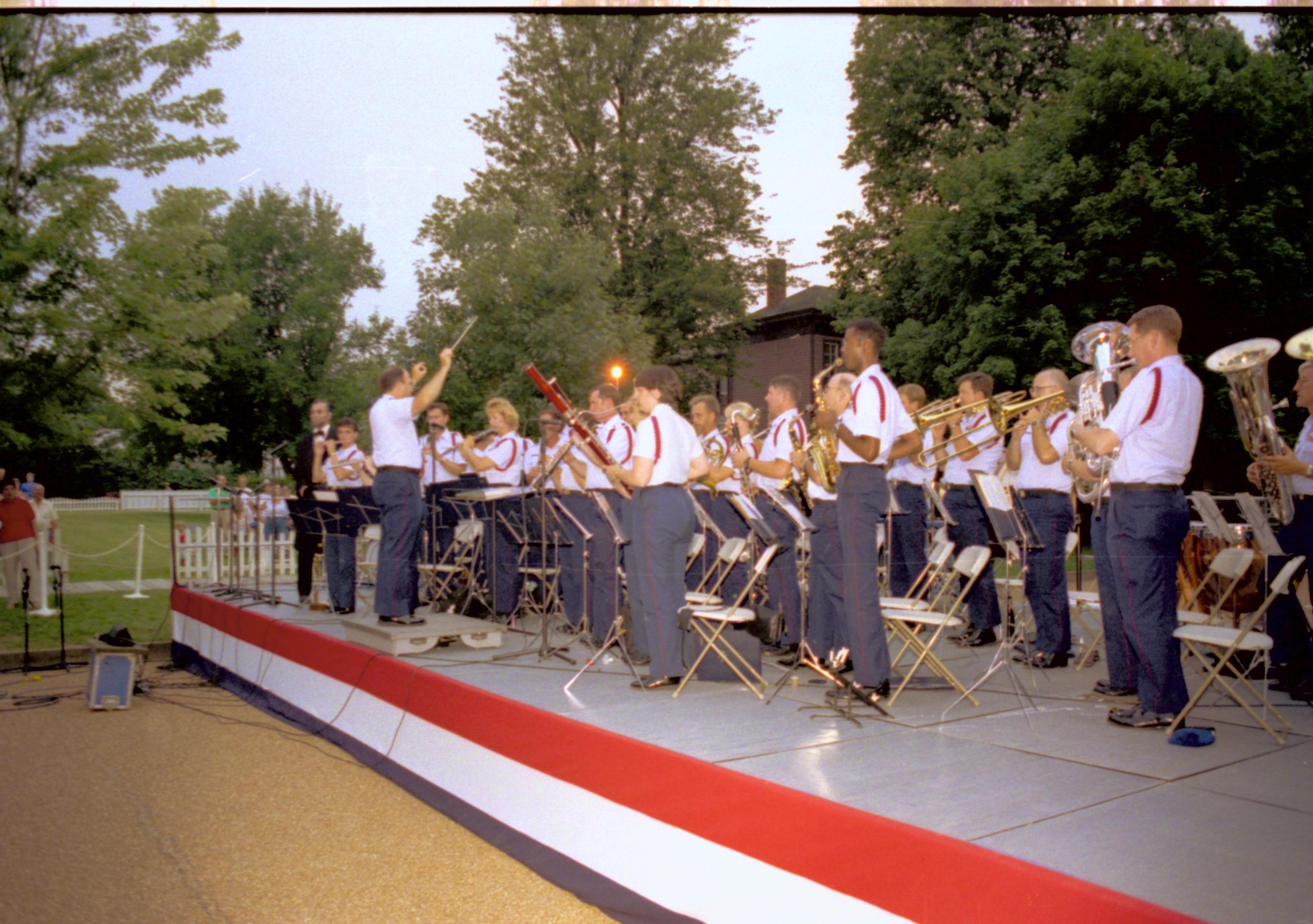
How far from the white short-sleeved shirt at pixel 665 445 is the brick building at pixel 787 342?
1.96ft

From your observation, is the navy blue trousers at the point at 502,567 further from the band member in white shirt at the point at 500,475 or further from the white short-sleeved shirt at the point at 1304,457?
the white short-sleeved shirt at the point at 1304,457

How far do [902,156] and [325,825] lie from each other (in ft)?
12.1

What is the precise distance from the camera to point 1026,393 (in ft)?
13.7

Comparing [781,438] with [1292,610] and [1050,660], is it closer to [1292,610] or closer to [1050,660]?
[1050,660]

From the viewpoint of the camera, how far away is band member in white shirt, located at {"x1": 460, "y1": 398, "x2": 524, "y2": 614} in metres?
5.64

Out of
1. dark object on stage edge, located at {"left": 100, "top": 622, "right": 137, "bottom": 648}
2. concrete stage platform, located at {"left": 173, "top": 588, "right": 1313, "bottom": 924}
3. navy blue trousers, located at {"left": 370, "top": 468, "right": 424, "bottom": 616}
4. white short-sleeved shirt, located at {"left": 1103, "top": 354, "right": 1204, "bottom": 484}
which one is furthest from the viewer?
dark object on stage edge, located at {"left": 100, "top": 622, "right": 137, "bottom": 648}

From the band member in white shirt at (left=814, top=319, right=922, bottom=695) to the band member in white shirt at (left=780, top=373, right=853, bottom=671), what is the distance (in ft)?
0.76

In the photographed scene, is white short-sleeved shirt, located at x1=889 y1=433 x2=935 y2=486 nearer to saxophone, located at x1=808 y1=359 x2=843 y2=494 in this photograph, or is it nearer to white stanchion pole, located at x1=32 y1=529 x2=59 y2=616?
saxophone, located at x1=808 y1=359 x2=843 y2=494

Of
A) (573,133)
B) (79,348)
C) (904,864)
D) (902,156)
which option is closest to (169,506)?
(79,348)

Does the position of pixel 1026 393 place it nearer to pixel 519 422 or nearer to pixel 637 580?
pixel 637 580

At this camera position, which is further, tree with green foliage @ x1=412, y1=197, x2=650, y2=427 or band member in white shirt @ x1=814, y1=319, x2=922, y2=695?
tree with green foliage @ x1=412, y1=197, x2=650, y2=427

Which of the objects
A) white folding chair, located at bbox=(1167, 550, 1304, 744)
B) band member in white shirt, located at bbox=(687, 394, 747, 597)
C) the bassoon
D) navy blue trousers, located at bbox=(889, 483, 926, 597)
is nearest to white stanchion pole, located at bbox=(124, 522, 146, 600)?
the bassoon

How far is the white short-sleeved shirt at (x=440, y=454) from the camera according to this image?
19.4 feet

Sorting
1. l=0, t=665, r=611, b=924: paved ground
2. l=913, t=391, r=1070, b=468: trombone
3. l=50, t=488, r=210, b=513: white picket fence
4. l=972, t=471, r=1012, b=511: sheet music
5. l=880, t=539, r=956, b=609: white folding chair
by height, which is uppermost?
l=913, t=391, r=1070, b=468: trombone
